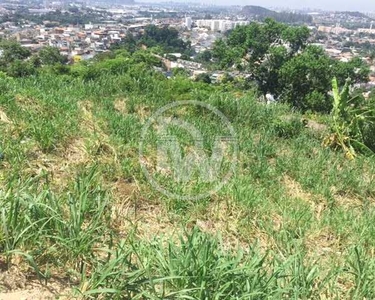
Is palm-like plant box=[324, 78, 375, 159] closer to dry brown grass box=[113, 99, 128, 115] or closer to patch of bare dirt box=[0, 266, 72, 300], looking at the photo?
dry brown grass box=[113, 99, 128, 115]

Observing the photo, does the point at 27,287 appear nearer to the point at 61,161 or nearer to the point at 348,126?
the point at 61,161

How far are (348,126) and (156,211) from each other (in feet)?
12.7

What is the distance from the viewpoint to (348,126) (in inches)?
230

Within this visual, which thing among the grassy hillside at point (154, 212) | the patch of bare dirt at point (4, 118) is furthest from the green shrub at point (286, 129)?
the patch of bare dirt at point (4, 118)

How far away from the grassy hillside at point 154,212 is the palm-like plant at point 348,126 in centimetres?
29

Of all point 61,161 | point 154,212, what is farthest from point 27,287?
point 61,161

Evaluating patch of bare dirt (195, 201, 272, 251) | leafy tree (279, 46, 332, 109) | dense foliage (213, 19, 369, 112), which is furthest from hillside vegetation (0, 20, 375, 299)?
dense foliage (213, 19, 369, 112)

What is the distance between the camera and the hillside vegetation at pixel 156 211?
6.32ft

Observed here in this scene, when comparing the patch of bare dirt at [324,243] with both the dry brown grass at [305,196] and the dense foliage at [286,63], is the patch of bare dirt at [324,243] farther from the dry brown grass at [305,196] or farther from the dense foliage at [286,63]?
the dense foliage at [286,63]

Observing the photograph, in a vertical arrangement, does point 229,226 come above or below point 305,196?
above

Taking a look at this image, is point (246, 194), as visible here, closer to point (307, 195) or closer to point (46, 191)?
point (307, 195)

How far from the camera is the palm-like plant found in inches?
222

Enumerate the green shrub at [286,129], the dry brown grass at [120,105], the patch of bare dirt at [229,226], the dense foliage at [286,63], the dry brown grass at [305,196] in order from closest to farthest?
the patch of bare dirt at [229,226]
the dry brown grass at [305,196]
the dry brown grass at [120,105]
the green shrub at [286,129]
the dense foliage at [286,63]

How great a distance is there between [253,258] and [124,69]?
5542 mm
